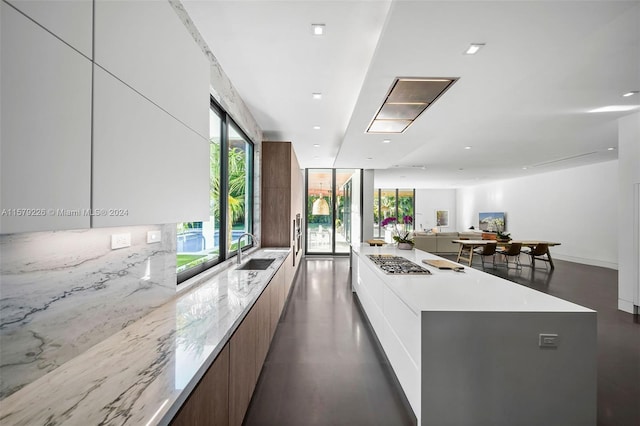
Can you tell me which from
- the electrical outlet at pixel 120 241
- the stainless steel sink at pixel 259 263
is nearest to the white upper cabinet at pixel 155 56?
the electrical outlet at pixel 120 241

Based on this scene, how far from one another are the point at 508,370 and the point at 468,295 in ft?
1.54

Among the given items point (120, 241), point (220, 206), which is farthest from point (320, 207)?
point (120, 241)

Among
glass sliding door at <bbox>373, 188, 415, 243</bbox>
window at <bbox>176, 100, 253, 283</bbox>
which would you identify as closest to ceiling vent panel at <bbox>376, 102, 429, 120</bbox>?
window at <bbox>176, 100, 253, 283</bbox>

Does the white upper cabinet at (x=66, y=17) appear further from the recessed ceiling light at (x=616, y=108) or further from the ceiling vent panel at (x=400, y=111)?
the recessed ceiling light at (x=616, y=108)

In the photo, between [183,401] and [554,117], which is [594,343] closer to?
[183,401]

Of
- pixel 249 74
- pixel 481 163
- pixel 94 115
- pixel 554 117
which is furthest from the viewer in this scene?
pixel 481 163

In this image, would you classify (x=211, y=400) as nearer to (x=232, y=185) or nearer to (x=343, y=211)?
(x=232, y=185)

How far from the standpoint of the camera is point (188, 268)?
2.33m

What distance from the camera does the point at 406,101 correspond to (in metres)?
2.80

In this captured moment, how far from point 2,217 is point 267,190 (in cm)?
432

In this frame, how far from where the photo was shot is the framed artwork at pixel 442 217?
47.9 feet

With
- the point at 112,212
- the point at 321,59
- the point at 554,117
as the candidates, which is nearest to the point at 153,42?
the point at 112,212

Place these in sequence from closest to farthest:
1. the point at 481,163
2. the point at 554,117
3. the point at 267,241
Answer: the point at 554,117, the point at 267,241, the point at 481,163

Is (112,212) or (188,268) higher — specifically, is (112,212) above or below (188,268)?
above
